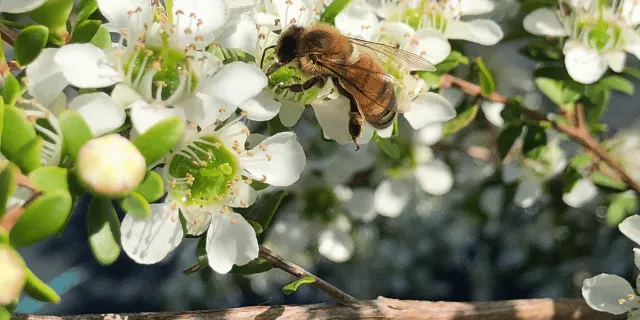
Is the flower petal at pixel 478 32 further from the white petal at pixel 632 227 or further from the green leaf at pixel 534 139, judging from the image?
the white petal at pixel 632 227

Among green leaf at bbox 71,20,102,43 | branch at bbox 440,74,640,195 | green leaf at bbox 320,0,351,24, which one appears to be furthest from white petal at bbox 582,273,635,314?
green leaf at bbox 71,20,102,43

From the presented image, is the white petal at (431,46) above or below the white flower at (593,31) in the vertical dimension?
above

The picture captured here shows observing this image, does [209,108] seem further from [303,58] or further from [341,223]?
[341,223]

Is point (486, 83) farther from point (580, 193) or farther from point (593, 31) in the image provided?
point (580, 193)

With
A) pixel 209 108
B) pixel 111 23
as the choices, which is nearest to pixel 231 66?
pixel 209 108

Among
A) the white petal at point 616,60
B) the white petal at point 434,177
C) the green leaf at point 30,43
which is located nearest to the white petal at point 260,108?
the green leaf at point 30,43

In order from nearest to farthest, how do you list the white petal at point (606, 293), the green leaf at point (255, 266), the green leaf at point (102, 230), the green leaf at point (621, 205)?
the green leaf at point (102, 230) < the green leaf at point (255, 266) < the white petal at point (606, 293) < the green leaf at point (621, 205)

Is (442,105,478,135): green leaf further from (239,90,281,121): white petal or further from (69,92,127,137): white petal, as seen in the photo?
(69,92,127,137): white petal
